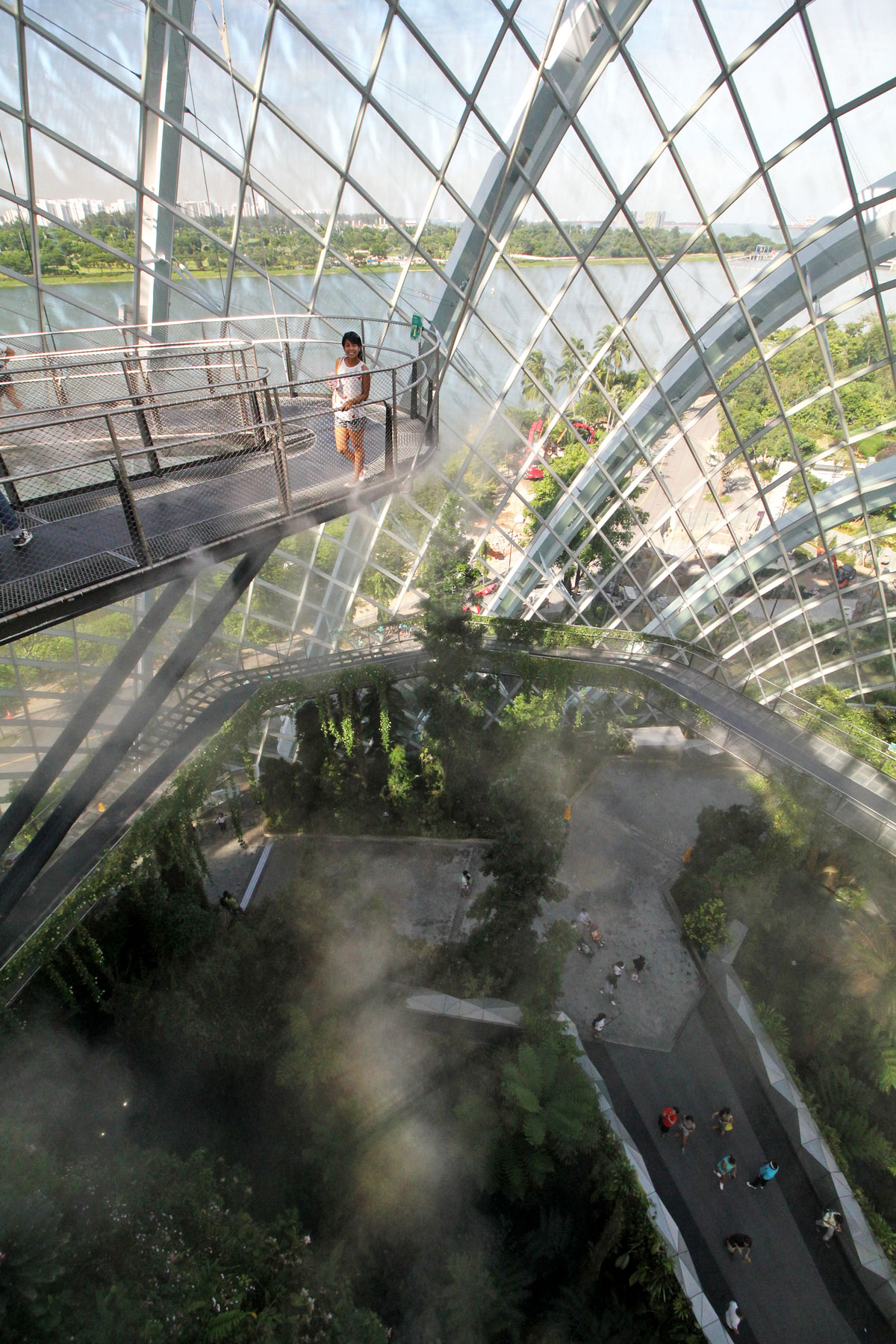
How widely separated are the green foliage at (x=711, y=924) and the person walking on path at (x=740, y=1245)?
239 inches

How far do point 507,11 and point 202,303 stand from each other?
7765mm

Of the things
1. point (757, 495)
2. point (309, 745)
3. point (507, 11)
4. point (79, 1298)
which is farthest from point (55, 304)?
point (757, 495)

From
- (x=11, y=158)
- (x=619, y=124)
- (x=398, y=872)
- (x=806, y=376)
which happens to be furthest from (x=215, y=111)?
(x=398, y=872)

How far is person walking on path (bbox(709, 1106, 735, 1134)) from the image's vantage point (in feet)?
46.9

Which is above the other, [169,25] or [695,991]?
[169,25]

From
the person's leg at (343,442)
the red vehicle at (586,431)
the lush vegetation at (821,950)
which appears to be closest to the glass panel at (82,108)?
the person's leg at (343,442)

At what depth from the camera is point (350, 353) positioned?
8.23 meters

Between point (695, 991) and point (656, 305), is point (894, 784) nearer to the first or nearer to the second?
point (695, 991)

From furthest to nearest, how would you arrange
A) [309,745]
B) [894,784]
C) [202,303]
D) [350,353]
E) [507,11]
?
1. [309,745]
2. [894,784]
3. [202,303]
4. [507,11]
5. [350,353]

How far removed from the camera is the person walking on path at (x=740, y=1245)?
12.6m

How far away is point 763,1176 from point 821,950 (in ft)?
18.8

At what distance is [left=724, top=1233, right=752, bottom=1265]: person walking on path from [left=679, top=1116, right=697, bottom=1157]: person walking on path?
5.32 feet

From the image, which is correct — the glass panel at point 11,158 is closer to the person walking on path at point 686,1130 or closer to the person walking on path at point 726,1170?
the person walking on path at point 686,1130

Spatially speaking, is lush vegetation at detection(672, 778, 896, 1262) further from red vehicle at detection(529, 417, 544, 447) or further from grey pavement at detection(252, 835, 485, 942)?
red vehicle at detection(529, 417, 544, 447)
